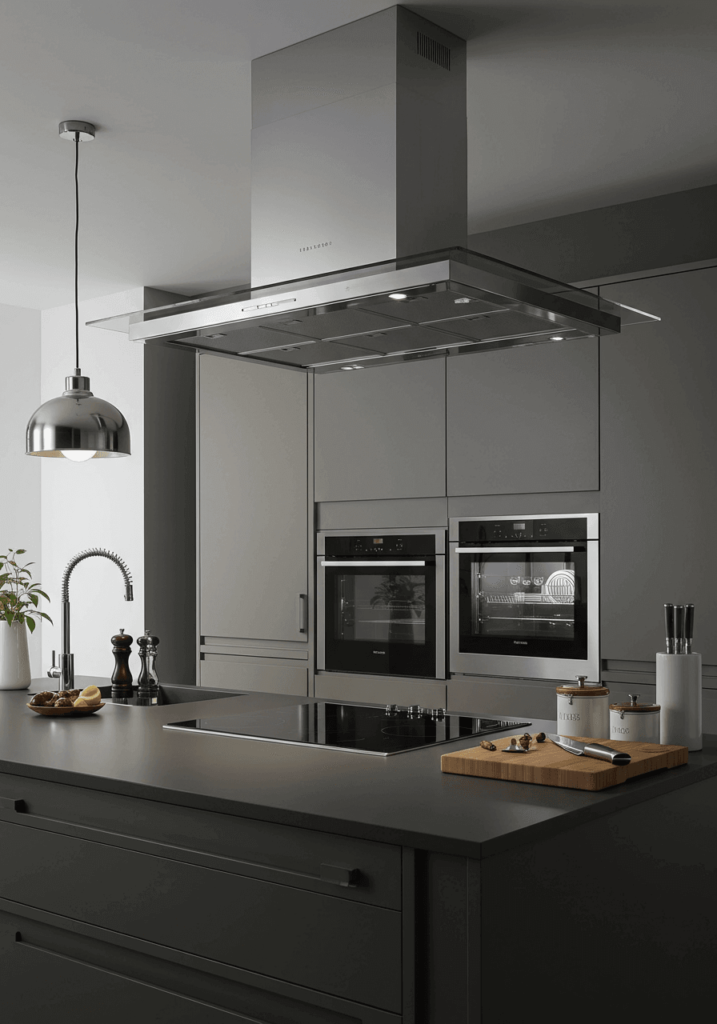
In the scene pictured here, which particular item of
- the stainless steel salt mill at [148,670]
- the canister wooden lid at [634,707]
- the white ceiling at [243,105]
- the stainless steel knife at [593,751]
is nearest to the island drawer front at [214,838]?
the stainless steel knife at [593,751]

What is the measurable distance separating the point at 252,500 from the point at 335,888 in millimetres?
3037

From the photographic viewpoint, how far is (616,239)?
3855mm

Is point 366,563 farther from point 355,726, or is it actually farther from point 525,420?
point 355,726

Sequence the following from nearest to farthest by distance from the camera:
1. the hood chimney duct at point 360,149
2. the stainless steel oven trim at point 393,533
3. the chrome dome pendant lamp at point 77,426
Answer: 1. the hood chimney duct at point 360,149
2. the chrome dome pendant lamp at point 77,426
3. the stainless steel oven trim at point 393,533

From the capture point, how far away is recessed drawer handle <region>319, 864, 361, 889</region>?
1.56 m

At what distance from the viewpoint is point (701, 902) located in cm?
197

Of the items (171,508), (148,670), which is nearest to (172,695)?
(148,670)

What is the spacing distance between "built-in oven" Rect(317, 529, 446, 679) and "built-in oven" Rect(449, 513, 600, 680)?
9 cm

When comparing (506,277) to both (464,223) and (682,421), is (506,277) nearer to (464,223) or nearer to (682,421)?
(464,223)

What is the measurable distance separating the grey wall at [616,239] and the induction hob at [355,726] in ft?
6.16

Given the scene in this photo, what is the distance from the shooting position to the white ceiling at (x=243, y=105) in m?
2.50

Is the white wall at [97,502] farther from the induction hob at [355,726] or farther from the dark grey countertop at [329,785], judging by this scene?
the dark grey countertop at [329,785]

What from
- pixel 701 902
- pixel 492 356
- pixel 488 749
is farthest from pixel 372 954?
pixel 492 356

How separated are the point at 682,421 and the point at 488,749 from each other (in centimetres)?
180
